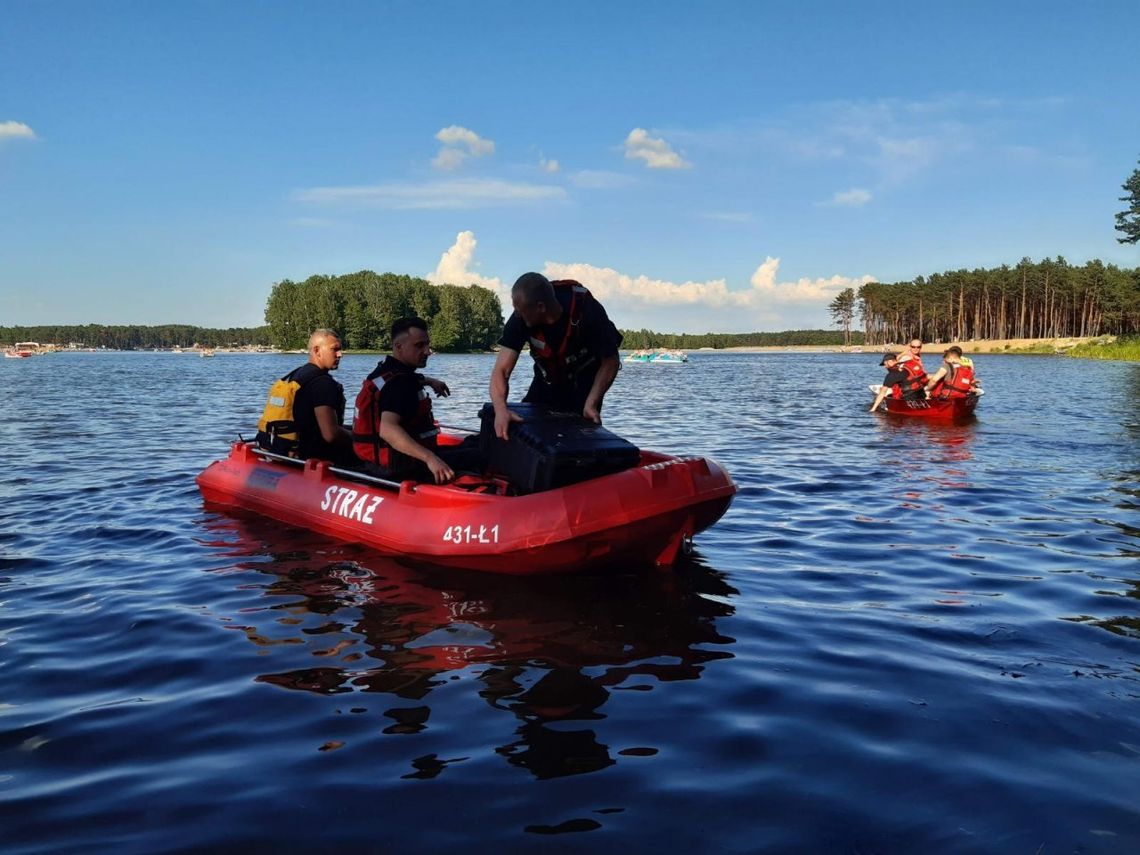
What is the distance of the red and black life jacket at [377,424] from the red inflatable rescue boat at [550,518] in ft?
0.99

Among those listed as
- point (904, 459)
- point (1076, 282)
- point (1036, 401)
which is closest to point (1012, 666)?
point (904, 459)

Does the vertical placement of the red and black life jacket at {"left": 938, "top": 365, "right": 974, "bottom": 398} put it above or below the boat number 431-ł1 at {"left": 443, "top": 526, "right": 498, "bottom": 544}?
above

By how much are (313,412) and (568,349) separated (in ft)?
11.8

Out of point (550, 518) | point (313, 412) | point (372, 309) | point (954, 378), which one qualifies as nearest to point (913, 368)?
point (954, 378)

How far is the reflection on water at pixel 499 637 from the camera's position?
4.43 metres

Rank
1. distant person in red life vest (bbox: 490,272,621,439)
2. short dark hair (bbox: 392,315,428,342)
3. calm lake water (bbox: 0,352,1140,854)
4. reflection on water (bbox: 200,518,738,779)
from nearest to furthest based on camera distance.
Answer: calm lake water (bbox: 0,352,1140,854), reflection on water (bbox: 200,518,738,779), distant person in red life vest (bbox: 490,272,621,439), short dark hair (bbox: 392,315,428,342)

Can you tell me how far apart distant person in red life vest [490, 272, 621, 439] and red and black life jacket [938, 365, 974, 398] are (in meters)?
15.1

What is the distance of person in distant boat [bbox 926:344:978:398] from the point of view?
19.8 m

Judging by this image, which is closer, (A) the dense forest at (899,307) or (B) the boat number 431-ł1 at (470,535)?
(B) the boat number 431-ł1 at (470,535)

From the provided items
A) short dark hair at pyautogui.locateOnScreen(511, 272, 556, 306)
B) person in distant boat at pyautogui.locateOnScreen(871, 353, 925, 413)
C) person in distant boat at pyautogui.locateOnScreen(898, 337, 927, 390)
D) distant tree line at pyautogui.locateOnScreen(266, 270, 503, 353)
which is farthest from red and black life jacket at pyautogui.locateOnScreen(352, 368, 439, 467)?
distant tree line at pyautogui.locateOnScreen(266, 270, 503, 353)

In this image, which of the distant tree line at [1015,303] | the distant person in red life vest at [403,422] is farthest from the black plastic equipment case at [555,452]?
the distant tree line at [1015,303]

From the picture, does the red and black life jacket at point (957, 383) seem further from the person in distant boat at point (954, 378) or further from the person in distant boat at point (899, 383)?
the person in distant boat at point (899, 383)

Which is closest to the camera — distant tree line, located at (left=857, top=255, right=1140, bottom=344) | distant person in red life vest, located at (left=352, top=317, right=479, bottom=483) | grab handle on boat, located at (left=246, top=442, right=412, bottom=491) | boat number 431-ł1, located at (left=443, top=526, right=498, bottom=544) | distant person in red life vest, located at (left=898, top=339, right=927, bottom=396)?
boat number 431-ł1, located at (left=443, top=526, right=498, bottom=544)

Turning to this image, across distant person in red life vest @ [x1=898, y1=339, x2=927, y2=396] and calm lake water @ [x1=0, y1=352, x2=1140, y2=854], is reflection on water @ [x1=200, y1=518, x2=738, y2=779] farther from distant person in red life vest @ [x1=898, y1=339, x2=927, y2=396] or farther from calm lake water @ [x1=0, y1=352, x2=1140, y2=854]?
distant person in red life vest @ [x1=898, y1=339, x2=927, y2=396]
